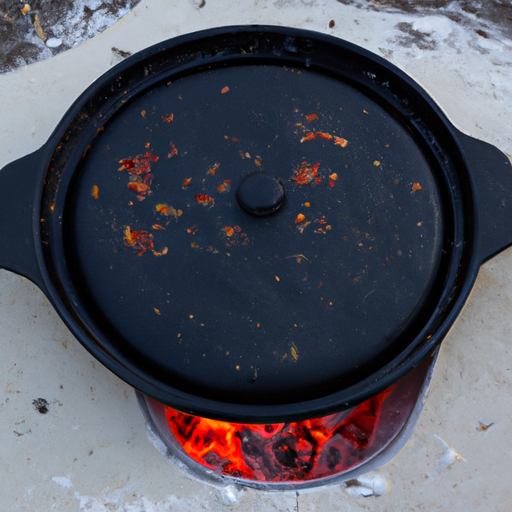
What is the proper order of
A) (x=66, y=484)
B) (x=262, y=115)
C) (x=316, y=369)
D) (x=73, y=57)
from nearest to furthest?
(x=316, y=369) → (x=262, y=115) → (x=66, y=484) → (x=73, y=57)

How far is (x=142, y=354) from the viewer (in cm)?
124

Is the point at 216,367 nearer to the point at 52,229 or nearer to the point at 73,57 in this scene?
the point at 52,229

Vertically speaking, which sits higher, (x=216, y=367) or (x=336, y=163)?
(x=336, y=163)

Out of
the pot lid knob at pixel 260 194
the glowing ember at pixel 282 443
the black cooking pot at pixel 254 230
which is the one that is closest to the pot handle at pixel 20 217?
the black cooking pot at pixel 254 230

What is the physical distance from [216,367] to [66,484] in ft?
2.40

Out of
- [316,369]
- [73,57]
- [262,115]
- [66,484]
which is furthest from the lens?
[73,57]

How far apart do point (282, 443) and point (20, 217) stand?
117 centimetres

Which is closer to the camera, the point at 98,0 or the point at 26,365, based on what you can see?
the point at 26,365

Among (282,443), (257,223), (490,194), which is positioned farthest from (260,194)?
(282,443)

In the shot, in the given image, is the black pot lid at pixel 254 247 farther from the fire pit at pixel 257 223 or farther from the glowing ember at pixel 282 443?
the glowing ember at pixel 282 443

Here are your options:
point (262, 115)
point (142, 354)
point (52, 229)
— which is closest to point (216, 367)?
point (142, 354)

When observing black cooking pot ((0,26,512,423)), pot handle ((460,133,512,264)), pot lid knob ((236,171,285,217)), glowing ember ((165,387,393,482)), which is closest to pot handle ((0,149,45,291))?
black cooking pot ((0,26,512,423))

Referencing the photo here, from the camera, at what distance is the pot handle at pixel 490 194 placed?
122 cm

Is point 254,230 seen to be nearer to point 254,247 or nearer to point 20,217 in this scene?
point 254,247
